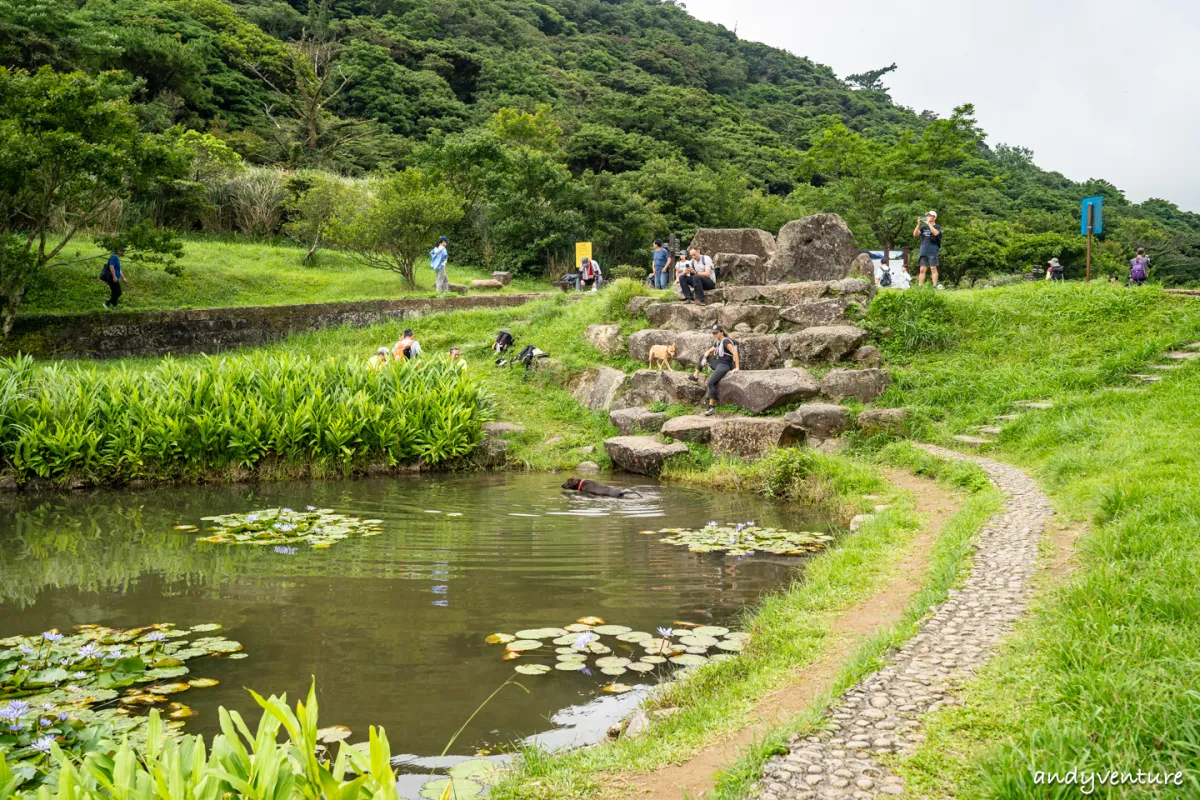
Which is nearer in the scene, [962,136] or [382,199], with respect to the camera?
[382,199]

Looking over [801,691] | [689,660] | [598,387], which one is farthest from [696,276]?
[801,691]

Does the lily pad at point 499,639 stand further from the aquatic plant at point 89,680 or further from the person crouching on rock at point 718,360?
the person crouching on rock at point 718,360

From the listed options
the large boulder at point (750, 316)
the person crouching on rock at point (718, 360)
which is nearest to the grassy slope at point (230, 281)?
the large boulder at point (750, 316)

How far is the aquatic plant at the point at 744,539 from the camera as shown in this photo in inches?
317

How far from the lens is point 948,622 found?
15.5ft

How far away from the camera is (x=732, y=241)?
70.5 feet

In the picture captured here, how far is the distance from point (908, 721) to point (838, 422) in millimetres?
9490

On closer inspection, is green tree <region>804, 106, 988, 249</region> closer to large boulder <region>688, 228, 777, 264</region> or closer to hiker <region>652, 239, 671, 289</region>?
large boulder <region>688, 228, 777, 264</region>

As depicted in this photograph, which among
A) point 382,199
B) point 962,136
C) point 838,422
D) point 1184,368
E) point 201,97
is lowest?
point 838,422

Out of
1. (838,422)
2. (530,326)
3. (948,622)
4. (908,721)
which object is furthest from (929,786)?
(530,326)

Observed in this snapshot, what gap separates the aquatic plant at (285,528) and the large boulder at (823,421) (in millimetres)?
6643

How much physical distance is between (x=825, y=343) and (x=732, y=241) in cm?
766

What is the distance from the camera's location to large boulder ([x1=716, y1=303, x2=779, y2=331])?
641 inches

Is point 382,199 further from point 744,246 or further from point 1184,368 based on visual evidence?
point 1184,368
